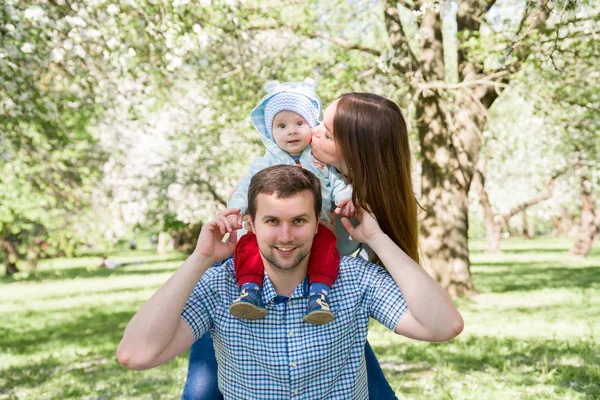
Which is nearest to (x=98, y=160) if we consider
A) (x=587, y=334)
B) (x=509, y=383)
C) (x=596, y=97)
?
(x=596, y=97)

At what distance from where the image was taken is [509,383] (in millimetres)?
7758

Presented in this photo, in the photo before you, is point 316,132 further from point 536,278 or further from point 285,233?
point 536,278

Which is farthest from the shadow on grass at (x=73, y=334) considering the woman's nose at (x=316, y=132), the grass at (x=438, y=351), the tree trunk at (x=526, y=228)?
the tree trunk at (x=526, y=228)

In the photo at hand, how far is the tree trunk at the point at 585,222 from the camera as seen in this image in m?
28.8

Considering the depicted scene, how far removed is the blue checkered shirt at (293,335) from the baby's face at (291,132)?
2.54 feet

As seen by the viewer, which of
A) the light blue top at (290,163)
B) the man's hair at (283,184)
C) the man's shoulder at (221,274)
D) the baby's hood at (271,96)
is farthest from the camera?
the baby's hood at (271,96)

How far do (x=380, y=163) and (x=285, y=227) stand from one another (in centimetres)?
62

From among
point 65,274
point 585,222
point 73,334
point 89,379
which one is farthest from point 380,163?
point 65,274

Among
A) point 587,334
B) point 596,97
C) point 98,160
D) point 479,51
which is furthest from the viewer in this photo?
point 98,160

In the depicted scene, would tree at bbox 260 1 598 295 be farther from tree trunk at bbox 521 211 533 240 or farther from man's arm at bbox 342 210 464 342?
tree trunk at bbox 521 211 533 240

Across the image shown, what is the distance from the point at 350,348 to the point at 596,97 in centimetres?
1240

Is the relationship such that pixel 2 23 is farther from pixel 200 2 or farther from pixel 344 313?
pixel 344 313

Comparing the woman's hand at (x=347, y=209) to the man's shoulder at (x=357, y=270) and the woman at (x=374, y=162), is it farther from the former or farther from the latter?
the man's shoulder at (x=357, y=270)

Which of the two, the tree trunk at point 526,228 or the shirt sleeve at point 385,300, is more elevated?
the shirt sleeve at point 385,300
